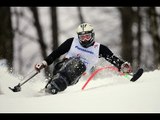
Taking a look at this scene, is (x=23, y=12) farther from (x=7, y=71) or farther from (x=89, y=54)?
(x=89, y=54)

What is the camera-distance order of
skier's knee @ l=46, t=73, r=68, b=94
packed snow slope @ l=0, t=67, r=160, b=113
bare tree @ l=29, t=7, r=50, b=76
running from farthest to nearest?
1. bare tree @ l=29, t=7, r=50, b=76
2. skier's knee @ l=46, t=73, r=68, b=94
3. packed snow slope @ l=0, t=67, r=160, b=113

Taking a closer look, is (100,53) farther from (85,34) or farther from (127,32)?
(127,32)

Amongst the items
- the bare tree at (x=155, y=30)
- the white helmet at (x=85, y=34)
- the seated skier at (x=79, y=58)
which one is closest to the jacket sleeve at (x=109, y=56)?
the seated skier at (x=79, y=58)

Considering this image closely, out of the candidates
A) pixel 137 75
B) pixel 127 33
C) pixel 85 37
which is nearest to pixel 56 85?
pixel 85 37

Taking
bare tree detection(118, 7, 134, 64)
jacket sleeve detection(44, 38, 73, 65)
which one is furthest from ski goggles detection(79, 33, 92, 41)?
bare tree detection(118, 7, 134, 64)

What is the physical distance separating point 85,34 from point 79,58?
32 cm

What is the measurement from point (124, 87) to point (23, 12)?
25.2 feet

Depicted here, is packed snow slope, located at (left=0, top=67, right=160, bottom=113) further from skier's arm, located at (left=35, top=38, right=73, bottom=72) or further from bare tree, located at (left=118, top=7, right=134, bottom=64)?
bare tree, located at (left=118, top=7, right=134, bottom=64)

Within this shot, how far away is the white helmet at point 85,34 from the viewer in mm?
5543

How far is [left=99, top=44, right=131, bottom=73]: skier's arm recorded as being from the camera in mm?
5461

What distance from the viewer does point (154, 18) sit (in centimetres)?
1123

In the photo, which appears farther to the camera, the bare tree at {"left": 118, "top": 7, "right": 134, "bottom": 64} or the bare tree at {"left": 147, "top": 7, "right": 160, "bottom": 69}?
the bare tree at {"left": 118, "top": 7, "right": 134, "bottom": 64}

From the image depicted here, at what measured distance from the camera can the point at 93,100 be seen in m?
4.78

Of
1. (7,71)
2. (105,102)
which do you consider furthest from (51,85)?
(7,71)
